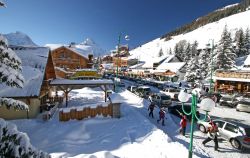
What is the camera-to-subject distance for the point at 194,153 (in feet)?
46.7

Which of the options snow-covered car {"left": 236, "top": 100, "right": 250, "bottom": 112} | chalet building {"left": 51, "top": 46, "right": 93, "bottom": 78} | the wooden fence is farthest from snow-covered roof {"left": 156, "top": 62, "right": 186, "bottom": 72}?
the wooden fence

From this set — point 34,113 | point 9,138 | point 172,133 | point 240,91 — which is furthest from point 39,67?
point 240,91

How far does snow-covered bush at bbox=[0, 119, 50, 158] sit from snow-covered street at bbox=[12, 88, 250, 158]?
7.13m

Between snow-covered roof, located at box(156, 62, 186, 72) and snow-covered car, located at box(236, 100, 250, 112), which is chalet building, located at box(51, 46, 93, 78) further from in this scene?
snow-covered car, located at box(236, 100, 250, 112)

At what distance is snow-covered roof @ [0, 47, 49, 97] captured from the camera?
2159 centimetres

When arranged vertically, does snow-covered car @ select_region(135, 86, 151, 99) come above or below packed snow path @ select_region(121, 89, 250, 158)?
above

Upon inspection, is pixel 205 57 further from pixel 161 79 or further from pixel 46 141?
pixel 46 141

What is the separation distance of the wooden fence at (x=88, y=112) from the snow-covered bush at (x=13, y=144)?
1559 cm

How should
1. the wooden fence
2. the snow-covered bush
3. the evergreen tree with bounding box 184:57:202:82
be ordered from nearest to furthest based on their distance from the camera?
1. the snow-covered bush
2. the wooden fence
3. the evergreen tree with bounding box 184:57:202:82

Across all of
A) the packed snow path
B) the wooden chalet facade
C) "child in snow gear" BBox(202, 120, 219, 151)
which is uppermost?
the wooden chalet facade

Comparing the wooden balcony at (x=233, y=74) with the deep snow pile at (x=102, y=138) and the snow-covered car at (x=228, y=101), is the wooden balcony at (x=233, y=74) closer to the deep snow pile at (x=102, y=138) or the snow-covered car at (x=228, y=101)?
the snow-covered car at (x=228, y=101)

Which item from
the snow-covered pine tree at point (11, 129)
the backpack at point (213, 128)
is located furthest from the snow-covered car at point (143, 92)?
the snow-covered pine tree at point (11, 129)

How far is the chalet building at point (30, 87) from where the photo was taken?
21.5 m

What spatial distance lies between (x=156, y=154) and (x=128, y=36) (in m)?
→ 20.2
